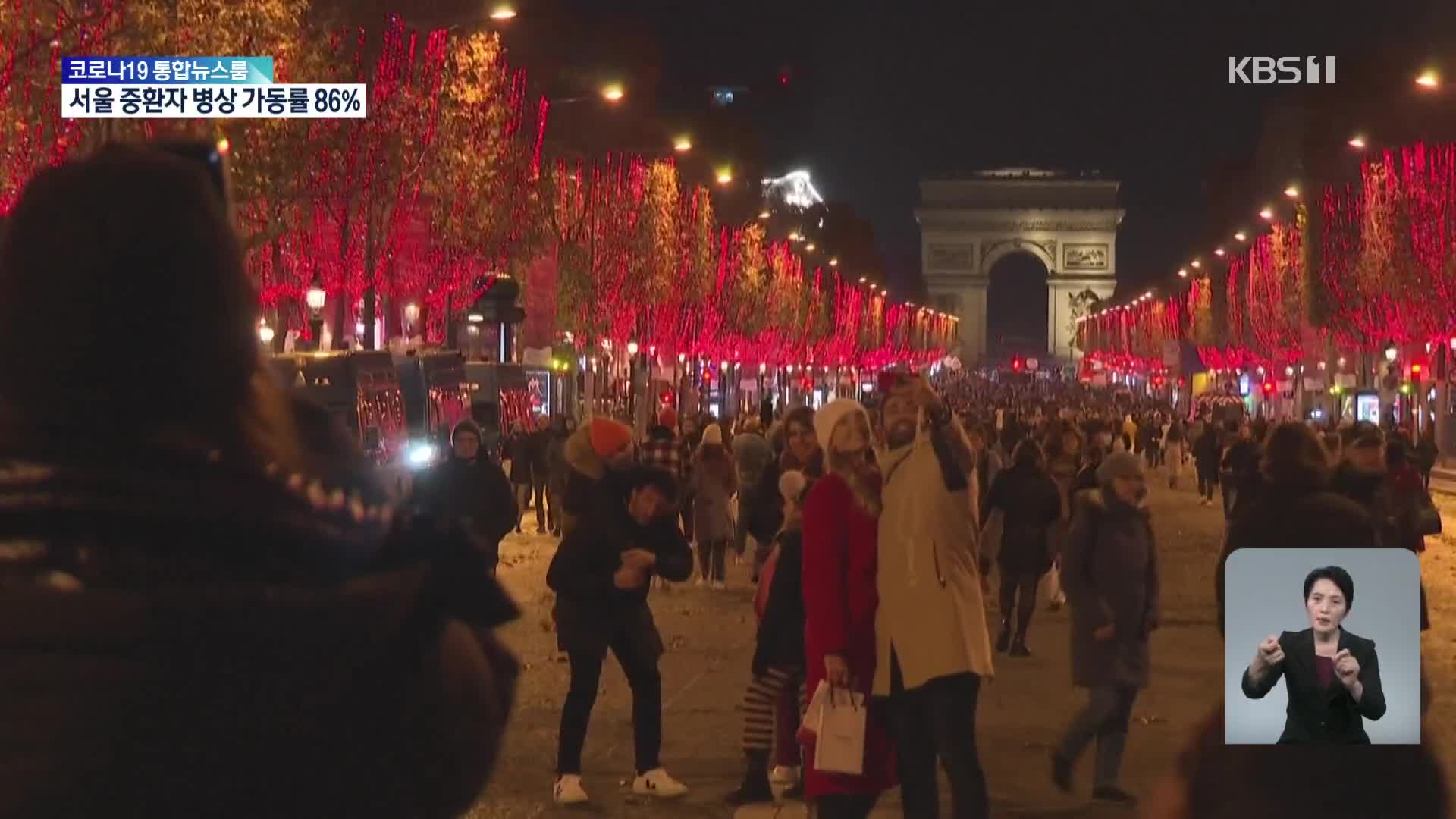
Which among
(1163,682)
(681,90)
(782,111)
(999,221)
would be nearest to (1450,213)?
(1163,682)

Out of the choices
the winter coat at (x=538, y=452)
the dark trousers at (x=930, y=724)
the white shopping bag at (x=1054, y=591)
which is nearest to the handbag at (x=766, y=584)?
the dark trousers at (x=930, y=724)

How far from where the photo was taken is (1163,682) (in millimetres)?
16172

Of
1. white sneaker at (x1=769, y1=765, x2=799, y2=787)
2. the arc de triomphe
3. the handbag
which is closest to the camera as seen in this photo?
the handbag

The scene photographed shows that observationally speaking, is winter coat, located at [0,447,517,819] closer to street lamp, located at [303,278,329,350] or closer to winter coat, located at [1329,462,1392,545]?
winter coat, located at [1329,462,1392,545]

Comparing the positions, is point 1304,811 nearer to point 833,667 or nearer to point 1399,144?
point 833,667

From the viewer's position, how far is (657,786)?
11.4 m

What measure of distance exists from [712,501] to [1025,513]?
6027 mm

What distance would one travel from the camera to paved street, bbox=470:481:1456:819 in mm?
11414

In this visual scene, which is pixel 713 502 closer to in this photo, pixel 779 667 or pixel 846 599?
pixel 779 667

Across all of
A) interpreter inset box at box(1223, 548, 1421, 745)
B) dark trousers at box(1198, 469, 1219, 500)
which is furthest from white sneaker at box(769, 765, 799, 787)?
dark trousers at box(1198, 469, 1219, 500)

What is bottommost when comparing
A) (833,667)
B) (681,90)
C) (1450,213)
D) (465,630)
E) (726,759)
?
(726,759)

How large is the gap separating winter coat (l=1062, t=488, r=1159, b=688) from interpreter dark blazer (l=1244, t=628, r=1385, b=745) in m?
7.79

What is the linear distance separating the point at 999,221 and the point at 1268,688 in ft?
597

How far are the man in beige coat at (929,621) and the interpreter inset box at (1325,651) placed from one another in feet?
15.7
